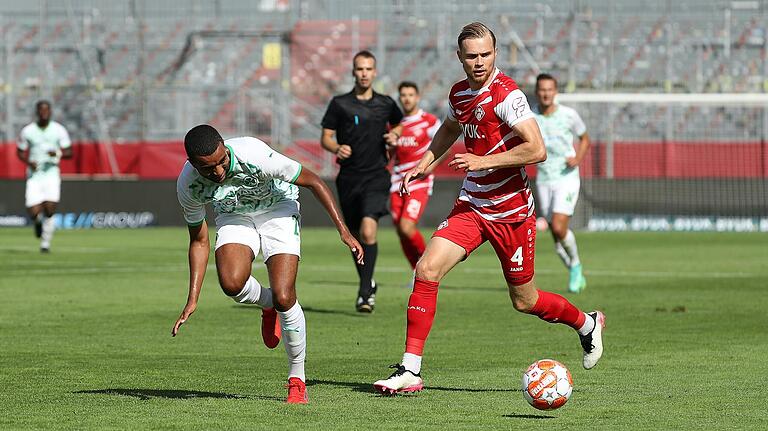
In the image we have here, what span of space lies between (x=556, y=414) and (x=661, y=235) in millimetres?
23121

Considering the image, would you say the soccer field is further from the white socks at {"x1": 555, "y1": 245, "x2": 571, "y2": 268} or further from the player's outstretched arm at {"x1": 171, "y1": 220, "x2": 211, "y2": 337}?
the player's outstretched arm at {"x1": 171, "y1": 220, "x2": 211, "y2": 337}

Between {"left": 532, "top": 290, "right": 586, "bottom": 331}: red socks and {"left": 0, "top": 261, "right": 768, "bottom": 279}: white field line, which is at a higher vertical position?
{"left": 532, "top": 290, "right": 586, "bottom": 331}: red socks

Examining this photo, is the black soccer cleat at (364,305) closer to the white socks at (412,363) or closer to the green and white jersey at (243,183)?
the green and white jersey at (243,183)

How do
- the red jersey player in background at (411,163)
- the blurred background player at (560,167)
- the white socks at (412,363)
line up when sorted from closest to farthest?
the white socks at (412,363) → the red jersey player in background at (411,163) → the blurred background player at (560,167)

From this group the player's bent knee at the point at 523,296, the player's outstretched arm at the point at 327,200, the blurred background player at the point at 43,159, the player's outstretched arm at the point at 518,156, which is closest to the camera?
the player's outstretched arm at the point at 327,200

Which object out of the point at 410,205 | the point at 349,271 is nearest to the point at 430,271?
the point at 410,205

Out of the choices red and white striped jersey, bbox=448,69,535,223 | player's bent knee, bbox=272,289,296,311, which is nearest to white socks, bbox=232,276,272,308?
player's bent knee, bbox=272,289,296,311

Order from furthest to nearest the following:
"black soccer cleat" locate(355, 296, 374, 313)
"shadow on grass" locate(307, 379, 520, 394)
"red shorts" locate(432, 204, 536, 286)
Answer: "black soccer cleat" locate(355, 296, 374, 313)
"red shorts" locate(432, 204, 536, 286)
"shadow on grass" locate(307, 379, 520, 394)

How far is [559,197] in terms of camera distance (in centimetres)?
1689

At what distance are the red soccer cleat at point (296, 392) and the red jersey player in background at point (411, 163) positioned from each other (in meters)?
7.99

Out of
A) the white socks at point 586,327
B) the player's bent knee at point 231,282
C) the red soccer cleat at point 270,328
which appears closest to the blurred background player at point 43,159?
the red soccer cleat at point 270,328

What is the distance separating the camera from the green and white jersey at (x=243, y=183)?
8.21 metres

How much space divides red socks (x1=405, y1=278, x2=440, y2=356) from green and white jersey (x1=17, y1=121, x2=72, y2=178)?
16738 millimetres

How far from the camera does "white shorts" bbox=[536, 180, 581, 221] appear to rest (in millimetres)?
16859
